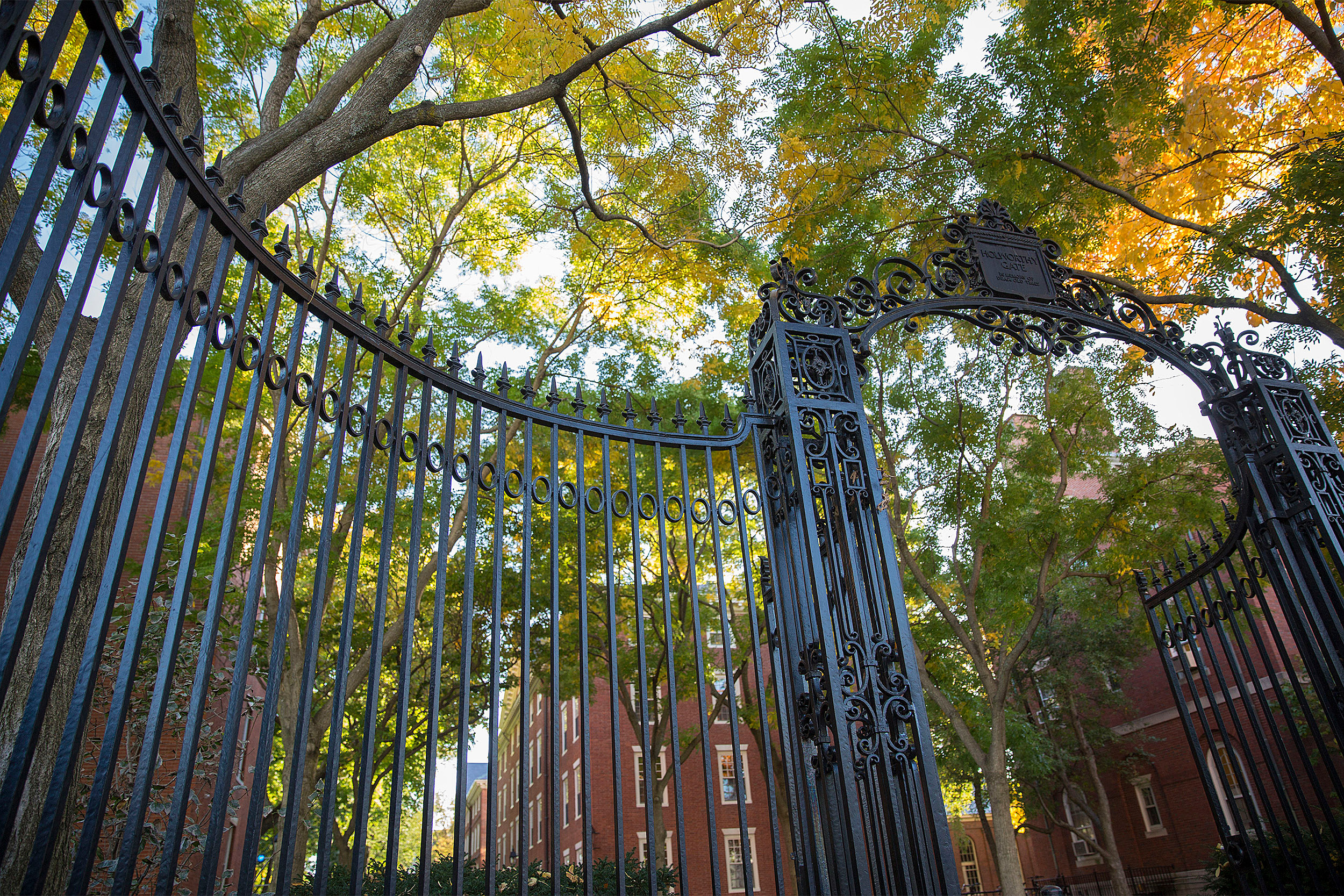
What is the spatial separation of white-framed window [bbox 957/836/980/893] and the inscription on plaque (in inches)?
1106

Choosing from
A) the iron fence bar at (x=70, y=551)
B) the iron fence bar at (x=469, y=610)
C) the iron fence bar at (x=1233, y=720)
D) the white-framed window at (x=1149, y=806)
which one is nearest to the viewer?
the iron fence bar at (x=70, y=551)

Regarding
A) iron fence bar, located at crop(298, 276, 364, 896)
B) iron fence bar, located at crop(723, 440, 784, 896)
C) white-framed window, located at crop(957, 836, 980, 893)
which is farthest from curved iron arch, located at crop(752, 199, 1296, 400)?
white-framed window, located at crop(957, 836, 980, 893)

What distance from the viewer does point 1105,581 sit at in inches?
542

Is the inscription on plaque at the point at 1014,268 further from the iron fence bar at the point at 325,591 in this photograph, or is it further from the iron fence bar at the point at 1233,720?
the iron fence bar at the point at 325,591

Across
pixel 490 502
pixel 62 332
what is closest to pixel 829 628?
pixel 62 332

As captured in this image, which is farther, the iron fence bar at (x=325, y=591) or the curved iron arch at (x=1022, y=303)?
the curved iron arch at (x=1022, y=303)

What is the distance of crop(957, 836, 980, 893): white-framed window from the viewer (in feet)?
98.1

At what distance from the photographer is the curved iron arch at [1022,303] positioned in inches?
206

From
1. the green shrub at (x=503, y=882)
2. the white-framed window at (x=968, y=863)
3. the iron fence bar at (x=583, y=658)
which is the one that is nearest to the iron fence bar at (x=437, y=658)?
the iron fence bar at (x=583, y=658)

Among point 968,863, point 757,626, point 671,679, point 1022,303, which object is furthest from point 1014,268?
point 968,863

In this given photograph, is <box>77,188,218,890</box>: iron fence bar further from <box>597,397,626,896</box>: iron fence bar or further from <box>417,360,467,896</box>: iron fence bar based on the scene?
<box>597,397,626,896</box>: iron fence bar

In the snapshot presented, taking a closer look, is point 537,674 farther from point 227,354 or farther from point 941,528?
point 227,354

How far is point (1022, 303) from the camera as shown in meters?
5.54

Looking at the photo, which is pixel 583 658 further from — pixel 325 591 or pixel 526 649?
pixel 325 591
